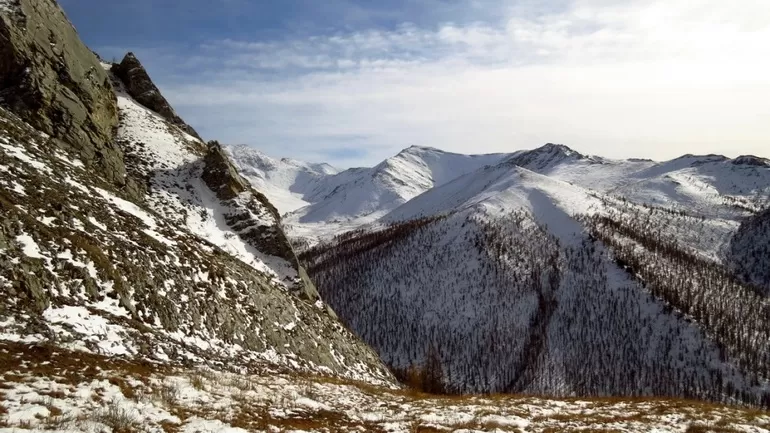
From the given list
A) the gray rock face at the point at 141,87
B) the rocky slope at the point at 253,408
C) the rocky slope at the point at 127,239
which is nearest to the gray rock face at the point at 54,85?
the rocky slope at the point at 127,239

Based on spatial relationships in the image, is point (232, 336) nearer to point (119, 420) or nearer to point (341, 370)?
point (341, 370)

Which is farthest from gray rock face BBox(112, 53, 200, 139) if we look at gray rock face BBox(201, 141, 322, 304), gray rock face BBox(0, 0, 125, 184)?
gray rock face BBox(201, 141, 322, 304)

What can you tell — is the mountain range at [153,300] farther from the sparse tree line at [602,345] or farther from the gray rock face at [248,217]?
the sparse tree line at [602,345]

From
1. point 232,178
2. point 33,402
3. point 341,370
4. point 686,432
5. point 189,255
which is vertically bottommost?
point 341,370

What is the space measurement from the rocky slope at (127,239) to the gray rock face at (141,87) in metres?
1.68

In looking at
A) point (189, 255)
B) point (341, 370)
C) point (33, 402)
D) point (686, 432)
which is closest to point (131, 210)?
point (189, 255)

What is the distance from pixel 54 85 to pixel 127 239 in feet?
59.1

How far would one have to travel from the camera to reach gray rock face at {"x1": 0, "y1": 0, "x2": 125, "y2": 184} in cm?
3155

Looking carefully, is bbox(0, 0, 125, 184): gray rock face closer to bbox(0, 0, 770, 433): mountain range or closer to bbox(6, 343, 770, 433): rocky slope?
bbox(0, 0, 770, 433): mountain range

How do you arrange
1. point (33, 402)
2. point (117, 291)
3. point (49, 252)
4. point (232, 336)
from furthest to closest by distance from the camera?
point (232, 336) < point (117, 291) < point (49, 252) < point (33, 402)

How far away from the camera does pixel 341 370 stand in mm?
33812

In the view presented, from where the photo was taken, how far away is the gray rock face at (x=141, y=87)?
53906 millimetres

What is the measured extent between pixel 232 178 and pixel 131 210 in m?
14.6

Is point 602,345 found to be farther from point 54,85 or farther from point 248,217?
point 54,85
